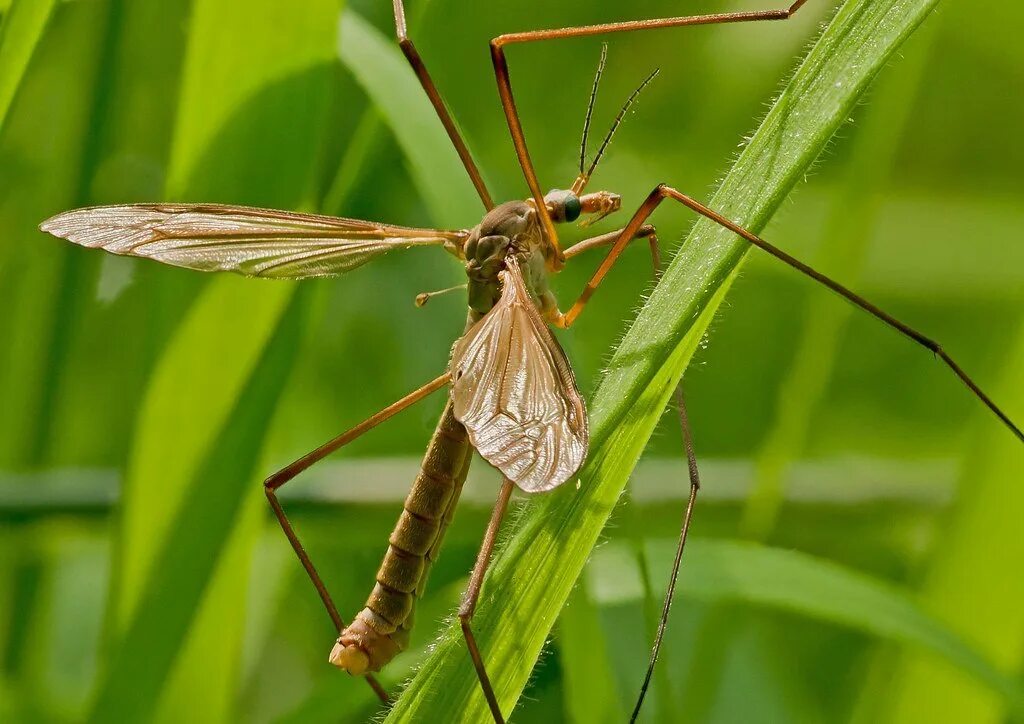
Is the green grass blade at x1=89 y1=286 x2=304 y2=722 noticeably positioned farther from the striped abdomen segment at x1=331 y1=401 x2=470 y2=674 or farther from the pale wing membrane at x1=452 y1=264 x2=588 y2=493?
the pale wing membrane at x1=452 y1=264 x2=588 y2=493

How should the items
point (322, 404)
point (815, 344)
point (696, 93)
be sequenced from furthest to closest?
point (696, 93) → point (322, 404) → point (815, 344)

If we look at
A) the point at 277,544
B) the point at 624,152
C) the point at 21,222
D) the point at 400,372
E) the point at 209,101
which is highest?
the point at 209,101

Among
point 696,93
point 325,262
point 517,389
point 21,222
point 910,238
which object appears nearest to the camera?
point 517,389

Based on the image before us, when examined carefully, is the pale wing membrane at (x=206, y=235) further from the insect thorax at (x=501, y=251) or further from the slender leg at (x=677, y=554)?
the slender leg at (x=677, y=554)

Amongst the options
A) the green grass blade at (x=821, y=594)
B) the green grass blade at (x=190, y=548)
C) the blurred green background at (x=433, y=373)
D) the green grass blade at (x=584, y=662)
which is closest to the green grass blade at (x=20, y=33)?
the blurred green background at (x=433, y=373)

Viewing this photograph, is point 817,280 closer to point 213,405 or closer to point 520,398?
point 520,398

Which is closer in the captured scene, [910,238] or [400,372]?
[400,372]

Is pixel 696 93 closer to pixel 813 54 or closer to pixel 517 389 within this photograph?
pixel 813 54

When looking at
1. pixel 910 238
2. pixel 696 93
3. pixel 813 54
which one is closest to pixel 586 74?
pixel 696 93
